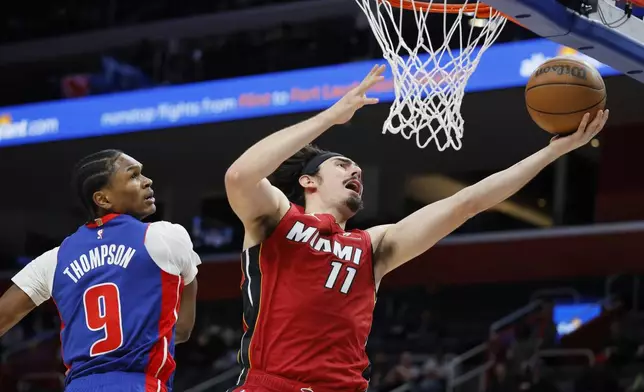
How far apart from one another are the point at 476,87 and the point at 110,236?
315 inches

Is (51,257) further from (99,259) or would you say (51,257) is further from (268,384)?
(268,384)

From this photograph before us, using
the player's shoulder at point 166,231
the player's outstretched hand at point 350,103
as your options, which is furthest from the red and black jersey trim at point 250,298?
the player's outstretched hand at point 350,103

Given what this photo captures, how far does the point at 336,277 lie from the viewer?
13.7ft

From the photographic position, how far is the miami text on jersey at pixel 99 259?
13.4 feet

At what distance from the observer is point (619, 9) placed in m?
5.10

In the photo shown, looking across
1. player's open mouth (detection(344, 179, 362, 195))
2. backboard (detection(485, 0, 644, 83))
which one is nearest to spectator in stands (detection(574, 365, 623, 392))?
backboard (detection(485, 0, 644, 83))

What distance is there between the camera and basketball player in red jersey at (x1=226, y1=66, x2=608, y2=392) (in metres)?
4.06

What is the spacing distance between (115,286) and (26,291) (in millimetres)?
436

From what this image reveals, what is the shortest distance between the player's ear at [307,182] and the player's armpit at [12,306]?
1107 millimetres

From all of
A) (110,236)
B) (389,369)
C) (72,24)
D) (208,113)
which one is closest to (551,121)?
(110,236)

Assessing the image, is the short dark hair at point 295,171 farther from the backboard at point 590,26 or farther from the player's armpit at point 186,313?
the backboard at point 590,26

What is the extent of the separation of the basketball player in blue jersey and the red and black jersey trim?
0.21 m

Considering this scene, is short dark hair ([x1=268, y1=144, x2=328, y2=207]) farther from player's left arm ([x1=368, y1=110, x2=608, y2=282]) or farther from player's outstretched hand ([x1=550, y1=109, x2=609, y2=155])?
player's outstretched hand ([x1=550, y1=109, x2=609, y2=155])

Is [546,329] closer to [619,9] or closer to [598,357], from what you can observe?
[598,357]
